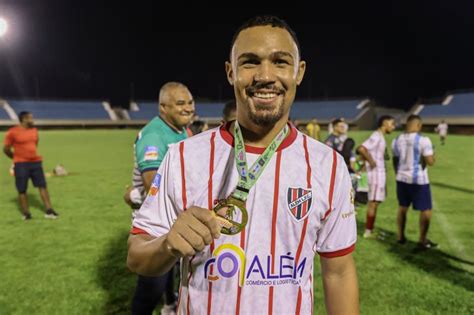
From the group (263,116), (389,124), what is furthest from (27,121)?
(263,116)

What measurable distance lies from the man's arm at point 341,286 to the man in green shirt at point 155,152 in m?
1.65

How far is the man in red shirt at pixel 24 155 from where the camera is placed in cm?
790

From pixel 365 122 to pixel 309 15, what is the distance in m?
18.3

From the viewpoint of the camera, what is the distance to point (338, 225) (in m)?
1.64

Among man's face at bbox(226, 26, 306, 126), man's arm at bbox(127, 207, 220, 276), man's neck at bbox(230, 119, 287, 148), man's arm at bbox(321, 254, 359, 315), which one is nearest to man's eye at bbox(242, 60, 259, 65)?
man's face at bbox(226, 26, 306, 126)

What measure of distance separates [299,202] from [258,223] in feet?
0.63

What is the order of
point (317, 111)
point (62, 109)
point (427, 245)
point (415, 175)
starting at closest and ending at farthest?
point (415, 175) < point (427, 245) < point (317, 111) < point (62, 109)

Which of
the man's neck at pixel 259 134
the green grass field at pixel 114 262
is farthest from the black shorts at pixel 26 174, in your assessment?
the man's neck at pixel 259 134

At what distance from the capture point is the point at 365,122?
5491 cm

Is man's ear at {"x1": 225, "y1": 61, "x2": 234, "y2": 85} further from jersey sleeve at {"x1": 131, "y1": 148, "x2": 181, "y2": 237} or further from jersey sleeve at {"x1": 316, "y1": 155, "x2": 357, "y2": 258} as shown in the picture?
jersey sleeve at {"x1": 316, "y1": 155, "x2": 357, "y2": 258}

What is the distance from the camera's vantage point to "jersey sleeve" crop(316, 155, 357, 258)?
1630mm

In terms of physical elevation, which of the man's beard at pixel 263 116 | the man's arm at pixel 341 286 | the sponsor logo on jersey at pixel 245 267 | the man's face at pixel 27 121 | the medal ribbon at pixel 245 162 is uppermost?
the man's beard at pixel 263 116

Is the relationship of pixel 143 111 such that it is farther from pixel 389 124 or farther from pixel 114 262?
pixel 114 262

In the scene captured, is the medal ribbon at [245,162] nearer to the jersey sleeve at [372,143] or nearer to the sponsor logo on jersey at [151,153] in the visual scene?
the sponsor logo on jersey at [151,153]
